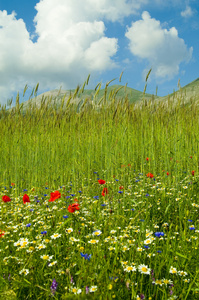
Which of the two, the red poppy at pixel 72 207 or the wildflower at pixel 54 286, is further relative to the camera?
the red poppy at pixel 72 207

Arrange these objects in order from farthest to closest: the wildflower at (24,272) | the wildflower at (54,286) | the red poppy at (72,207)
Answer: the red poppy at (72,207), the wildflower at (24,272), the wildflower at (54,286)

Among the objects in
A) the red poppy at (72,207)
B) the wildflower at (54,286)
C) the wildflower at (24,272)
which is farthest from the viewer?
the red poppy at (72,207)

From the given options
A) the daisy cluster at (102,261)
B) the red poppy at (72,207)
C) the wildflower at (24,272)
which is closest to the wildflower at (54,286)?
the daisy cluster at (102,261)

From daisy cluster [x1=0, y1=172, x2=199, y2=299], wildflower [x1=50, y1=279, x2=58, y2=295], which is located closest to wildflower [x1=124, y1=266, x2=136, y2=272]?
daisy cluster [x1=0, y1=172, x2=199, y2=299]

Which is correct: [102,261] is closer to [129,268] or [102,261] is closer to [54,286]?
[129,268]

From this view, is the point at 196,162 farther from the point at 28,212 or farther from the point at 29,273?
the point at 29,273

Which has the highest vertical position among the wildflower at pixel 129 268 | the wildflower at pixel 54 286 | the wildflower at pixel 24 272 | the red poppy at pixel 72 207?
the red poppy at pixel 72 207

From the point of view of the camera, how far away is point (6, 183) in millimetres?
4590

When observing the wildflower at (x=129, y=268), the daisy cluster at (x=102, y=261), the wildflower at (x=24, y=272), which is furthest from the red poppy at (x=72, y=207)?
the wildflower at (x=129, y=268)

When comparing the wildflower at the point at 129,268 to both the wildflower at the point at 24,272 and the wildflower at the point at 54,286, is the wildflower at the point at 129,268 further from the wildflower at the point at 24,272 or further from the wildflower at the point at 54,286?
the wildflower at the point at 24,272

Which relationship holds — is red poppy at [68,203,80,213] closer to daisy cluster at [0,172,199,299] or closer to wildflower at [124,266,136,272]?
daisy cluster at [0,172,199,299]

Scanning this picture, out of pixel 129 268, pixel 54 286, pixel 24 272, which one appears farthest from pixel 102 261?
pixel 24 272

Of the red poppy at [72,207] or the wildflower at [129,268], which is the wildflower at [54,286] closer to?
the wildflower at [129,268]

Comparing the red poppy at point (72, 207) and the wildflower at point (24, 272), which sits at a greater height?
the red poppy at point (72, 207)
